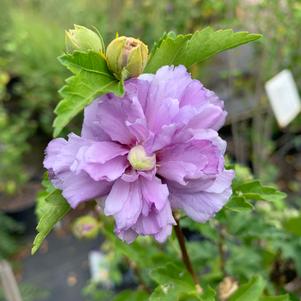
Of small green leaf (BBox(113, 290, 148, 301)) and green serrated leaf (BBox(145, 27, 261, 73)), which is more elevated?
Answer: green serrated leaf (BBox(145, 27, 261, 73))

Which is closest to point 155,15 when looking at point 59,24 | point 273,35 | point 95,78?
point 59,24

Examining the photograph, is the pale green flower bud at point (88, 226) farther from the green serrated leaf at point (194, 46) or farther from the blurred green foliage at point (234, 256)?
the green serrated leaf at point (194, 46)

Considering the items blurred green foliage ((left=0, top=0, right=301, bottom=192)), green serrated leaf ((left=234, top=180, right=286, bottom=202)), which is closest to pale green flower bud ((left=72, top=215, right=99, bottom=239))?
green serrated leaf ((left=234, top=180, right=286, bottom=202))

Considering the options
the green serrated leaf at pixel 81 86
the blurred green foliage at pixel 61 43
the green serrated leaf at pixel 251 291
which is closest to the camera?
the green serrated leaf at pixel 81 86

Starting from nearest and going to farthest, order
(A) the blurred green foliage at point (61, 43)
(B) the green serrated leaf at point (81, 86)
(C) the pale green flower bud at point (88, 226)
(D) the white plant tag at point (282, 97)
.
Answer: (B) the green serrated leaf at point (81, 86) → (C) the pale green flower bud at point (88, 226) → (D) the white plant tag at point (282, 97) → (A) the blurred green foliage at point (61, 43)

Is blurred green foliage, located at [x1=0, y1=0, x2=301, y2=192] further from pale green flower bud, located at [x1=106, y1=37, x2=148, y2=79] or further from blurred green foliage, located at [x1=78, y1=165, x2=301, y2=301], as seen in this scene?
pale green flower bud, located at [x1=106, y1=37, x2=148, y2=79]

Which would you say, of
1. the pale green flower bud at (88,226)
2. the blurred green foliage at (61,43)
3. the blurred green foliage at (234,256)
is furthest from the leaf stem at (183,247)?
the blurred green foliage at (61,43)
